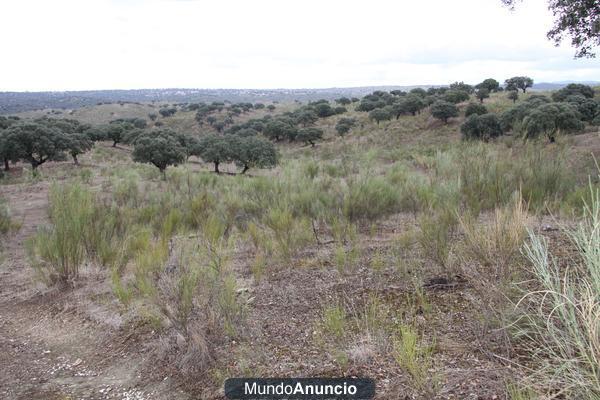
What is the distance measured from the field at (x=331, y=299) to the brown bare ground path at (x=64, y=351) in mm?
21

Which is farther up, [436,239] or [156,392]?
[436,239]

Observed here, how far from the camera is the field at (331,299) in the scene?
273cm

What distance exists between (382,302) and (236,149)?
21.4 m

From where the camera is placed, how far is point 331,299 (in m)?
4.43

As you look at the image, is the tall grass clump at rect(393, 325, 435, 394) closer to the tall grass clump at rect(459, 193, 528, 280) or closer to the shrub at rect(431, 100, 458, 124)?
the tall grass clump at rect(459, 193, 528, 280)

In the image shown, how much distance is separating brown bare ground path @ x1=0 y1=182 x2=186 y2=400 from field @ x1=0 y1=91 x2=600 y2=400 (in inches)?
0.8

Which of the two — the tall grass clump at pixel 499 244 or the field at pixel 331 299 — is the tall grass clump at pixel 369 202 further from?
the tall grass clump at pixel 499 244

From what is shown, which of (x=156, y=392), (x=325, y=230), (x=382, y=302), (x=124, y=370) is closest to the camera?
(x=156, y=392)

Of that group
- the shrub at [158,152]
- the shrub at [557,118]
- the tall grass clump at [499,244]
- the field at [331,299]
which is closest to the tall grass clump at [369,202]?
the field at [331,299]

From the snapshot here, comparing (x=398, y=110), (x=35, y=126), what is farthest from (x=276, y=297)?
(x=398, y=110)

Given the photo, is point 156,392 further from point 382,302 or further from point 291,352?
point 382,302

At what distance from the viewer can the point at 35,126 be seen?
96.8 ft

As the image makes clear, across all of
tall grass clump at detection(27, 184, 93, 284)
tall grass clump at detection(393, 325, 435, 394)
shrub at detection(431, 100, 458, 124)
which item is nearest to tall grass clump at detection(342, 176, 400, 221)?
tall grass clump at detection(27, 184, 93, 284)

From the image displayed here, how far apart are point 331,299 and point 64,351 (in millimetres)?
2644
